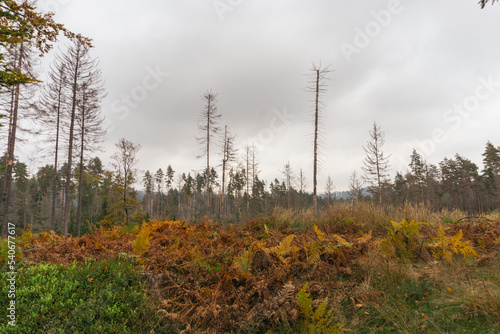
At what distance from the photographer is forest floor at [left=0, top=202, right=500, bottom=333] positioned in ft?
7.34

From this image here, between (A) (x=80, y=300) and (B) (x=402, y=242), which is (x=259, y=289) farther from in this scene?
(B) (x=402, y=242)

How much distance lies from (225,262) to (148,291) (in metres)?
1.20

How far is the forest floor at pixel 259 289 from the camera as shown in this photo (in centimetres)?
224

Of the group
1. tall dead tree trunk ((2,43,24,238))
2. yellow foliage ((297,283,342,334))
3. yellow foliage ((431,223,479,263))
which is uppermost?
tall dead tree trunk ((2,43,24,238))

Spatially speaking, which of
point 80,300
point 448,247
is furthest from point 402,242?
point 80,300

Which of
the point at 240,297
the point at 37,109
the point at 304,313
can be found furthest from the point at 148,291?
the point at 37,109

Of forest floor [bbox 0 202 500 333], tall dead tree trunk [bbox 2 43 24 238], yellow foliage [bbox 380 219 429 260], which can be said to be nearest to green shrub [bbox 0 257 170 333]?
forest floor [bbox 0 202 500 333]

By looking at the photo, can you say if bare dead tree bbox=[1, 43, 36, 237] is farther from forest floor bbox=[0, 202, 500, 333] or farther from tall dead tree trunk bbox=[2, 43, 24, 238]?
forest floor bbox=[0, 202, 500, 333]

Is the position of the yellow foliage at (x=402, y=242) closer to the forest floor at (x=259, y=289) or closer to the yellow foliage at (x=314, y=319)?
the forest floor at (x=259, y=289)

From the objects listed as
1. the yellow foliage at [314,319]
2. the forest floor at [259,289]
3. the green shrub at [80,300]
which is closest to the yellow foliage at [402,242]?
the forest floor at [259,289]

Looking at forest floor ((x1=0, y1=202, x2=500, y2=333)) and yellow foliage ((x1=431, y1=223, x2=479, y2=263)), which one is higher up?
yellow foliage ((x1=431, y1=223, x2=479, y2=263))

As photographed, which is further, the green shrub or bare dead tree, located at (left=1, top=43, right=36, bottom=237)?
bare dead tree, located at (left=1, top=43, right=36, bottom=237)

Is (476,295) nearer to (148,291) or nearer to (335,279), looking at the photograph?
(335,279)

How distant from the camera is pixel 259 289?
108 inches
